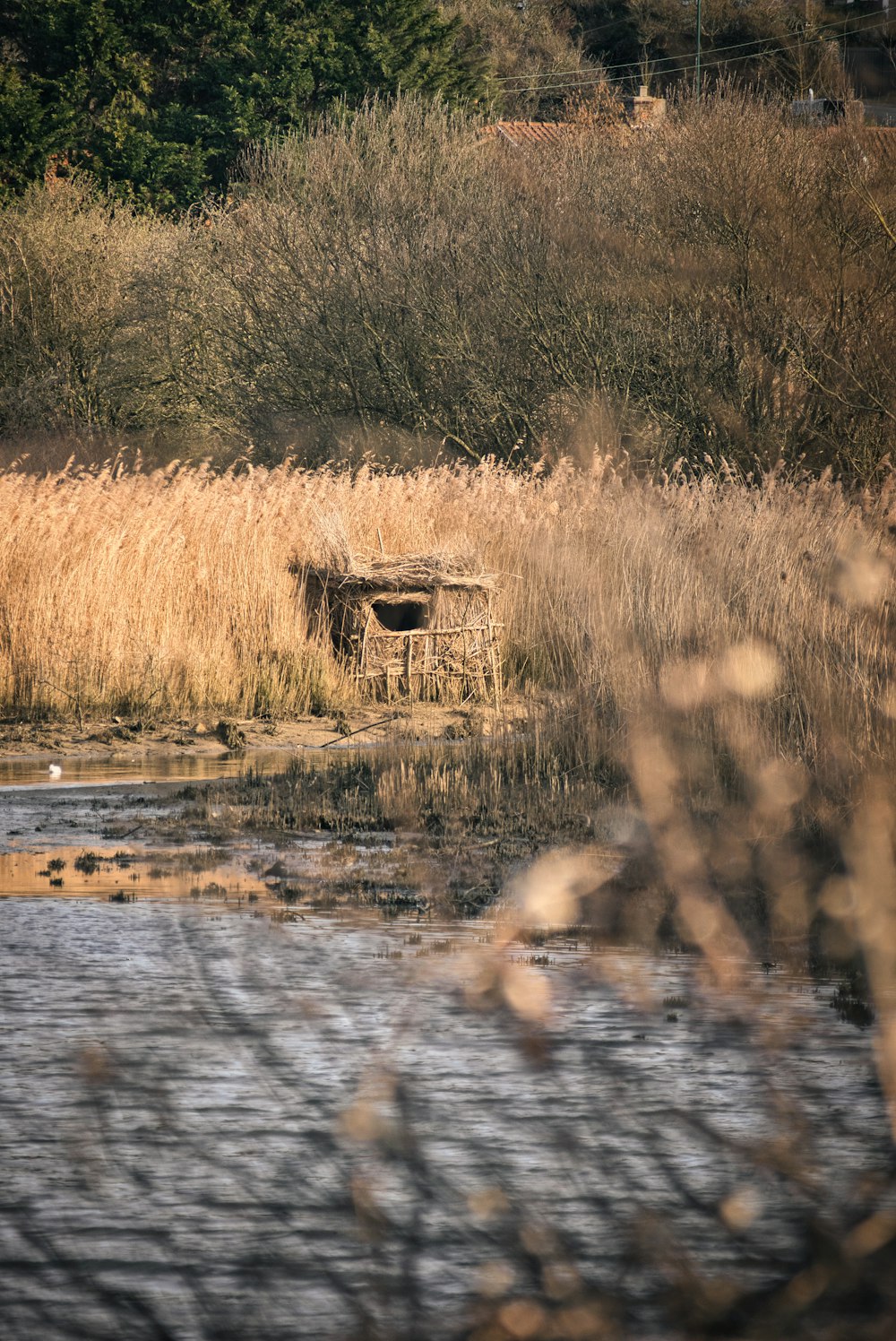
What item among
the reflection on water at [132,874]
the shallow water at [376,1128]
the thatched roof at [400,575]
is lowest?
the reflection on water at [132,874]

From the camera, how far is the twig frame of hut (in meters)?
14.0

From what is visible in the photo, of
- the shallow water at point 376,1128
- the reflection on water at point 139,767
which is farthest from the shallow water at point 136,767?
the shallow water at point 376,1128

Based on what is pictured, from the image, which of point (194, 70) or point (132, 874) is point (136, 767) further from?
point (194, 70)

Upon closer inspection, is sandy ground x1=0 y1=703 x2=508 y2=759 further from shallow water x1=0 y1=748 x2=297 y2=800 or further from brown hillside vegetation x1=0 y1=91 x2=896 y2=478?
brown hillside vegetation x1=0 y1=91 x2=896 y2=478

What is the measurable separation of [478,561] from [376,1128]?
10243 mm

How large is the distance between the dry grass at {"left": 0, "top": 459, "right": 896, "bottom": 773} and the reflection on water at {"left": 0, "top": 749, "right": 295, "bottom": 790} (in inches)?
59.8

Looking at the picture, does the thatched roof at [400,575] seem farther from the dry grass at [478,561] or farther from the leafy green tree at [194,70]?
the leafy green tree at [194,70]

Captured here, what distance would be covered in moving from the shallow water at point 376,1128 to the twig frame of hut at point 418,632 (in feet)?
25.5

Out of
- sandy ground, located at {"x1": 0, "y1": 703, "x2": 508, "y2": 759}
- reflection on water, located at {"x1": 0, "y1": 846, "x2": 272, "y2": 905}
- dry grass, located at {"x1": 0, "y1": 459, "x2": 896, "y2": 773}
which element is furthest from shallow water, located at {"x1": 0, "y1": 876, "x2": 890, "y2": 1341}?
sandy ground, located at {"x1": 0, "y1": 703, "x2": 508, "y2": 759}

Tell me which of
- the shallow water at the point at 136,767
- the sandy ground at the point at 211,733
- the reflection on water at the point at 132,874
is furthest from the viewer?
the sandy ground at the point at 211,733

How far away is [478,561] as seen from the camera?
14.5m

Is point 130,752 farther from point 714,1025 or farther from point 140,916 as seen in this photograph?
point 714,1025

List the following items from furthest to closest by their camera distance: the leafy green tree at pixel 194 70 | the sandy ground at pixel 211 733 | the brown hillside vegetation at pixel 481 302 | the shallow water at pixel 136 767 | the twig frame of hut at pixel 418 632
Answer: the leafy green tree at pixel 194 70 < the brown hillside vegetation at pixel 481 302 < the twig frame of hut at pixel 418 632 < the sandy ground at pixel 211 733 < the shallow water at pixel 136 767

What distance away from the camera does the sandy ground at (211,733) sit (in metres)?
11.8
